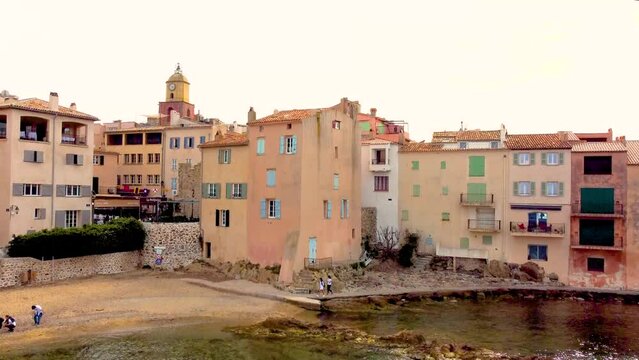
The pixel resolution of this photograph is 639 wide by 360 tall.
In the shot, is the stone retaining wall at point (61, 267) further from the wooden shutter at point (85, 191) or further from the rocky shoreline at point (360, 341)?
the rocky shoreline at point (360, 341)

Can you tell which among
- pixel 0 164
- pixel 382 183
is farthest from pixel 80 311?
pixel 382 183

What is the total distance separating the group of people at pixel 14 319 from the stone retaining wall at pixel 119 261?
26.0ft

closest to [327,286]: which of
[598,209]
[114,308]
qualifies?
[114,308]

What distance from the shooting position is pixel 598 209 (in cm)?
4744

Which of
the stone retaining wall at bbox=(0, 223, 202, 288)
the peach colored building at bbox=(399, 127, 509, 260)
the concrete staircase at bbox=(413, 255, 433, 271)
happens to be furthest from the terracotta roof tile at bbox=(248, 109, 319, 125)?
the concrete staircase at bbox=(413, 255, 433, 271)

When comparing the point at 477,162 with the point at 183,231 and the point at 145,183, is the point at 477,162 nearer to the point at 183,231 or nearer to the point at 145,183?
the point at 183,231

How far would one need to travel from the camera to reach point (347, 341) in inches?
1225

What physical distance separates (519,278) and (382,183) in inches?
583

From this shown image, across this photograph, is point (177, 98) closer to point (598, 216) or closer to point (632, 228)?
point (598, 216)

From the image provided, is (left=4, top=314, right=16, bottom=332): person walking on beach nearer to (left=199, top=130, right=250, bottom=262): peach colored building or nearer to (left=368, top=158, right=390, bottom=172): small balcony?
(left=199, top=130, right=250, bottom=262): peach colored building

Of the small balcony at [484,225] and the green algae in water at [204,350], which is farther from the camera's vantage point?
the small balcony at [484,225]

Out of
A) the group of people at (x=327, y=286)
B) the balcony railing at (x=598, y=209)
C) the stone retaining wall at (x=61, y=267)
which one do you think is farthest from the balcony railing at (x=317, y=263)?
the balcony railing at (x=598, y=209)

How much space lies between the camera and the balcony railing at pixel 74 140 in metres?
48.0

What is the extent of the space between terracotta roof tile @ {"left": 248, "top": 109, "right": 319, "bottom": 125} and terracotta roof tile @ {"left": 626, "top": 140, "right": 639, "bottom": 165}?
84.9 ft
